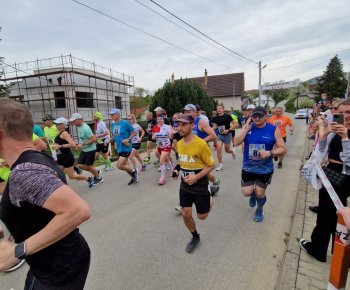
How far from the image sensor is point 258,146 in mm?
3270

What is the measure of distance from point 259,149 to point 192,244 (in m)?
1.79

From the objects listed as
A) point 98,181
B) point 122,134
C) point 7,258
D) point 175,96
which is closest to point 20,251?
point 7,258

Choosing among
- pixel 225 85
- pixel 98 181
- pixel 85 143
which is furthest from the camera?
pixel 225 85

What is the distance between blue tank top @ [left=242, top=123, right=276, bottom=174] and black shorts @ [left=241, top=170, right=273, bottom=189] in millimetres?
67

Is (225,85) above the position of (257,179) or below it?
above

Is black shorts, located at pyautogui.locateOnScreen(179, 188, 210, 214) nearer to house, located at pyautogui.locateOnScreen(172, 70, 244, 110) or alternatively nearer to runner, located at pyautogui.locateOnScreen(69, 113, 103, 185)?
runner, located at pyautogui.locateOnScreen(69, 113, 103, 185)

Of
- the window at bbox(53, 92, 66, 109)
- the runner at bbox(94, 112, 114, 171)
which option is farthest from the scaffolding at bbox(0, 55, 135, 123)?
the runner at bbox(94, 112, 114, 171)

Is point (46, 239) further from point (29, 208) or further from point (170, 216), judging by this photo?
point (170, 216)

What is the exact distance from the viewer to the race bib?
326 centimetres

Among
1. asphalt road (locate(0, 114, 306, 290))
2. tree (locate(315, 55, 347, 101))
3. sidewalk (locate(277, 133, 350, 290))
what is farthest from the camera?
tree (locate(315, 55, 347, 101))

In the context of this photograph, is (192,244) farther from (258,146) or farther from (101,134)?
(101,134)

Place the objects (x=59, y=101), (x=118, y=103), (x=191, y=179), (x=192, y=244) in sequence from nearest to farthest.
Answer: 1. (x=191, y=179)
2. (x=192, y=244)
3. (x=59, y=101)
4. (x=118, y=103)

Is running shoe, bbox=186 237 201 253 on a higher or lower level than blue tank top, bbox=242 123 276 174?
lower

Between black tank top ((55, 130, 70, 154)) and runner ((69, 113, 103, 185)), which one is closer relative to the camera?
black tank top ((55, 130, 70, 154))
